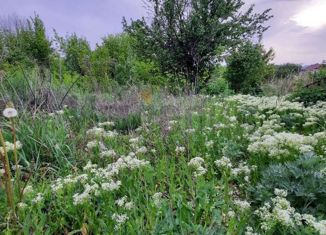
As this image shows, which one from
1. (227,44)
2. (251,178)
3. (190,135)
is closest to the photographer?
(251,178)

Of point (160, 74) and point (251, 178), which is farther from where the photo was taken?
point (160, 74)

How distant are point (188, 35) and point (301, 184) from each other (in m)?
13.4

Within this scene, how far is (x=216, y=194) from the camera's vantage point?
6.93 feet

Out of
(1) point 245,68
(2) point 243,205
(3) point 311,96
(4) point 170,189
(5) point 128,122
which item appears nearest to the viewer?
(2) point 243,205

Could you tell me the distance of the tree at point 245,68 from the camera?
45.9ft

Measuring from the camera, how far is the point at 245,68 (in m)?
14.0

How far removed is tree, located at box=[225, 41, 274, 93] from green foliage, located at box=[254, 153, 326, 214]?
12042mm

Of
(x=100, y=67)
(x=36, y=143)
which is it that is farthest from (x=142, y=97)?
(x=100, y=67)

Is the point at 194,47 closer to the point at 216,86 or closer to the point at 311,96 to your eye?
the point at 216,86

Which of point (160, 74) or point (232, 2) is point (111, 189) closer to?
point (160, 74)

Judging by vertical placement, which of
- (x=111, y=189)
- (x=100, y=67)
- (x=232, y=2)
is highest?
(x=232, y=2)

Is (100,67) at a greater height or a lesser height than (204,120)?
greater

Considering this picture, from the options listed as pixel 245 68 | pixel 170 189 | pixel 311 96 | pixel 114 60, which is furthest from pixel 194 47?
pixel 170 189

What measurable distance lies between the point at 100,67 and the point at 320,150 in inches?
467
